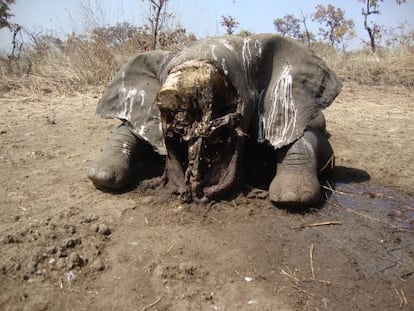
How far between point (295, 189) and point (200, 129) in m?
0.81

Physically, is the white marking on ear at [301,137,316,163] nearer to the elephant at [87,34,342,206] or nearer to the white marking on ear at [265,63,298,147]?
the elephant at [87,34,342,206]

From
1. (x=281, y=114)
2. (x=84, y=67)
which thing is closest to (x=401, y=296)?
(x=281, y=114)

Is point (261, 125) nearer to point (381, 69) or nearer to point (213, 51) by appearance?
point (213, 51)

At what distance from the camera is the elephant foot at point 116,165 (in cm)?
359

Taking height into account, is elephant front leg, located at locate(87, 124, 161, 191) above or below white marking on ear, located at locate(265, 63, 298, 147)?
below

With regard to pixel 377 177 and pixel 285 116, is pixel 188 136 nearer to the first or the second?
pixel 285 116

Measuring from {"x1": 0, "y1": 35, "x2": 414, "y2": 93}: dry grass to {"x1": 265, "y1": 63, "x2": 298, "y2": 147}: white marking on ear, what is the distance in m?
5.34

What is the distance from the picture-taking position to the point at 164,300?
2.37 m

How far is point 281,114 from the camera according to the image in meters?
3.61

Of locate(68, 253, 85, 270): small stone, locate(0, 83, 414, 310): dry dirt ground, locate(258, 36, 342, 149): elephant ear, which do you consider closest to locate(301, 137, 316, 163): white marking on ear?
locate(258, 36, 342, 149): elephant ear

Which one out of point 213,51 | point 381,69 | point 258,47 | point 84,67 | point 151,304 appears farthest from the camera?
point 381,69

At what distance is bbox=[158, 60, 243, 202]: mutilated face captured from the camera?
3006mm

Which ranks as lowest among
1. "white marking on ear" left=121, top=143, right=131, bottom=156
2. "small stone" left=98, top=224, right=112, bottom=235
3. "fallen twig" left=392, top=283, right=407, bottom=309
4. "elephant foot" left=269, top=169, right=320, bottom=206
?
"fallen twig" left=392, top=283, right=407, bottom=309

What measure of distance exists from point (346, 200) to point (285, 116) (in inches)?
32.2
